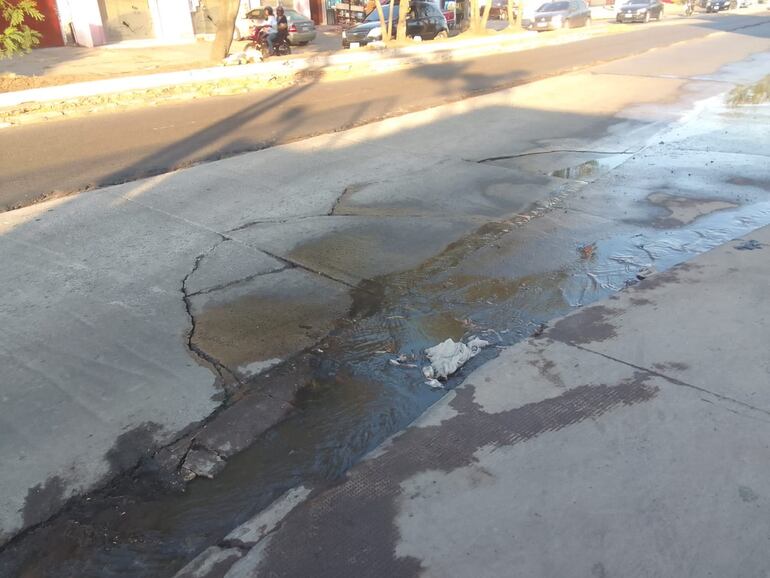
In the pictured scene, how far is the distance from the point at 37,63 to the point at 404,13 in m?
12.5

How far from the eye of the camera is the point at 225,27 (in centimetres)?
1934

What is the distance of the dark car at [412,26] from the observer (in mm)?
24547

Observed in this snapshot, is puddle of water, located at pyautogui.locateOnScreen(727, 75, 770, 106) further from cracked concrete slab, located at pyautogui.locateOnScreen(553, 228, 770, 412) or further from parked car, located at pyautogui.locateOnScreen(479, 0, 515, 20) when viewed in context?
parked car, located at pyautogui.locateOnScreen(479, 0, 515, 20)

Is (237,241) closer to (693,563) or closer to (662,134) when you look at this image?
(693,563)

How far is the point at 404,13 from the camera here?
23.5m

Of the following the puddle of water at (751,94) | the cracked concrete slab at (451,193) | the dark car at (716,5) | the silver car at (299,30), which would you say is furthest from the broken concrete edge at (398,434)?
the dark car at (716,5)

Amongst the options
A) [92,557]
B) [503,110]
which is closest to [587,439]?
[92,557]

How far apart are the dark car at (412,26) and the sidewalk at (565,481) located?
22718 millimetres

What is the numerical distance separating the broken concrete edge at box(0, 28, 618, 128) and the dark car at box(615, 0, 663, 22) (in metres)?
17.8

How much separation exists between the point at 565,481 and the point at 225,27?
19.4 meters

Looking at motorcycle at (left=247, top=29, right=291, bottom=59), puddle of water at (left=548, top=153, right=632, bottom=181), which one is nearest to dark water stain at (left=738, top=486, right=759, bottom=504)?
puddle of water at (left=548, top=153, right=632, bottom=181)

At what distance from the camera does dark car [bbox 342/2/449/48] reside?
80.5ft

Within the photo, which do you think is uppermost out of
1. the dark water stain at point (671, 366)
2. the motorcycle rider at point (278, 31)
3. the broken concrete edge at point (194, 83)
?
the motorcycle rider at point (278, 31)

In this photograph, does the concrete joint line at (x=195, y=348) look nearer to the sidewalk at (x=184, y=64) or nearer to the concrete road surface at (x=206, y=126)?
the concrete road surface at (x=206, y=126)
